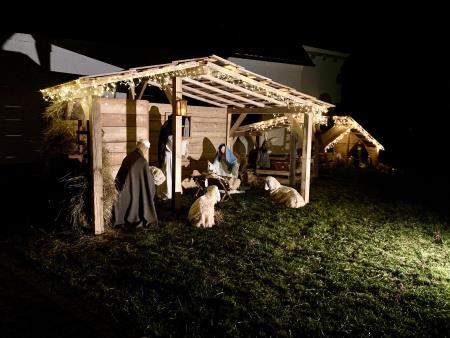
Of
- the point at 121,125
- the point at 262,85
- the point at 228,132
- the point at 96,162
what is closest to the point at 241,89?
the point at 262,85

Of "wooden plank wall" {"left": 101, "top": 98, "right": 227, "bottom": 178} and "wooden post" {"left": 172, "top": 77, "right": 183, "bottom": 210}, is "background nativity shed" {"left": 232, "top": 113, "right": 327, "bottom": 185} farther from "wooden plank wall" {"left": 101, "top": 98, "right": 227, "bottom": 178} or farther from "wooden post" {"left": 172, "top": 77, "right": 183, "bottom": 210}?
"wooden post" {"left": 172, "top": 77, "right": 183, "bottom": 210}

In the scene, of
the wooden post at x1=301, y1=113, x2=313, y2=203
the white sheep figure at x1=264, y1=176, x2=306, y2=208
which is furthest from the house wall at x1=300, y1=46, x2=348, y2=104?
the white sheep figure at x1=264, y1=176, x2=306, y2=208

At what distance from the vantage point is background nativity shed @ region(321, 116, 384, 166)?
724 inches

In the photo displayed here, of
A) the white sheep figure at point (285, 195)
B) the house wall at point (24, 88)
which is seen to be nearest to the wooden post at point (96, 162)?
the white sheep figure at point (285, 195)

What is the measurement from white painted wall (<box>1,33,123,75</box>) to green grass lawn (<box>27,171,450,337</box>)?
6.42 m

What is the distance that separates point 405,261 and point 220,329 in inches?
163

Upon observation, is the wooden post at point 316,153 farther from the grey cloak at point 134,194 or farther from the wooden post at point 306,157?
the grey cloak at point 134,194

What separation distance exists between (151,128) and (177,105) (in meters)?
2.77

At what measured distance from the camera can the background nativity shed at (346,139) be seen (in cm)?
1839

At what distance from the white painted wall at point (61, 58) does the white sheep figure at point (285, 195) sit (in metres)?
7.15

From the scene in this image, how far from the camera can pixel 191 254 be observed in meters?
6.59

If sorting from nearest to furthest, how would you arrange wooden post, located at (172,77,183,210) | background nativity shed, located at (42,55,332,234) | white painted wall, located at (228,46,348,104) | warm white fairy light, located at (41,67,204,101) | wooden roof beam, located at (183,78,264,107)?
warm white fairy light, located at (41,67,204,101) < background nativity shed, located at (42,55,332,234) < wooden post, located at (172,77,183,210) < wooden roof beam, located at (183,78,264,107) < white painted wall, located at (228,46,348,104)

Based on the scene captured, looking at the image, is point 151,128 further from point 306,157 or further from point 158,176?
point 306,157

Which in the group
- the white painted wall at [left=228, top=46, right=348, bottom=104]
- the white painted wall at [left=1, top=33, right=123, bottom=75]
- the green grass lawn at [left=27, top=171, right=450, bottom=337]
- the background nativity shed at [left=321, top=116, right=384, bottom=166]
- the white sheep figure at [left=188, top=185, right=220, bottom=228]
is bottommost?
the green grass lawn at [left=27, top=171, right=450, bottom=337]
